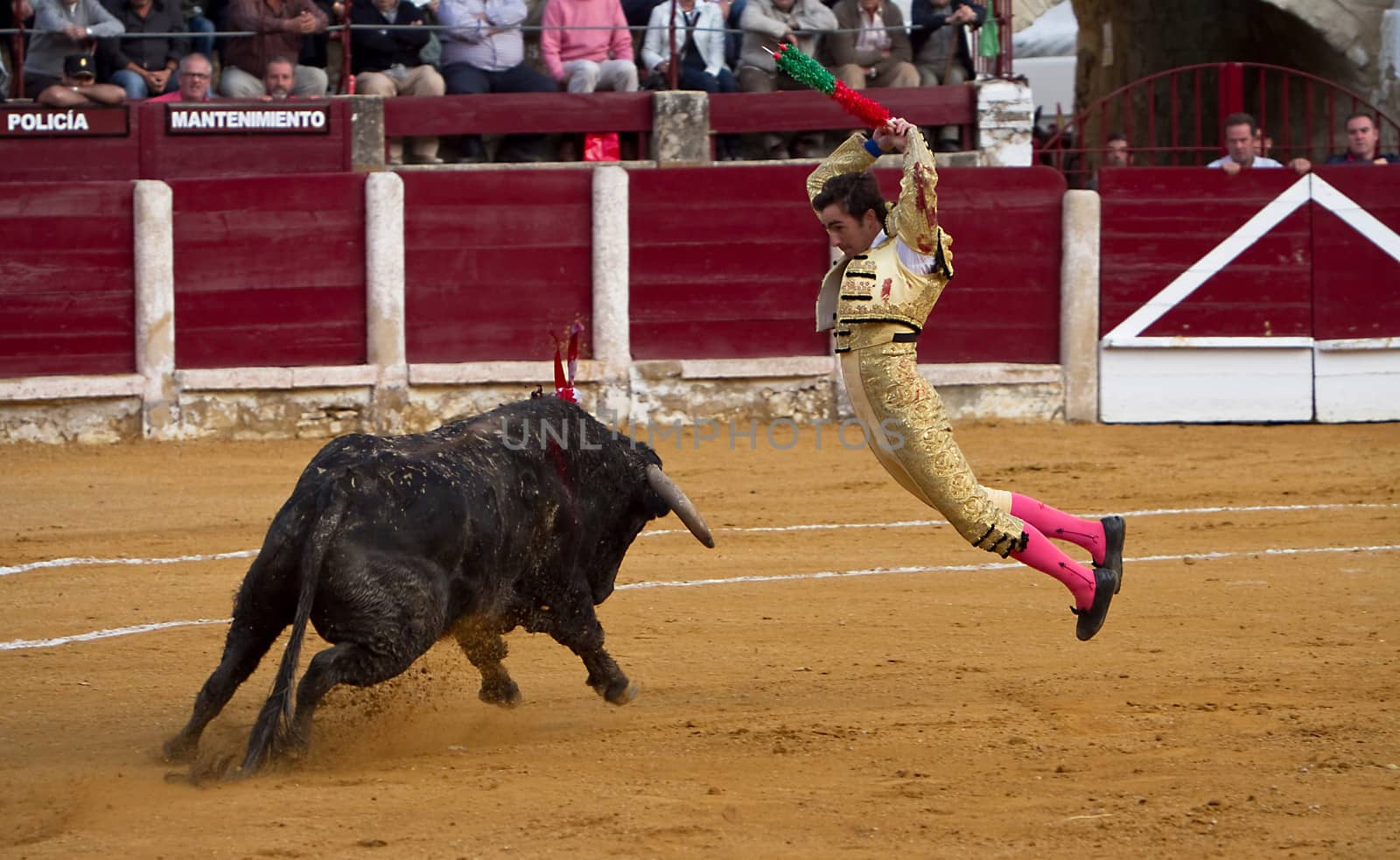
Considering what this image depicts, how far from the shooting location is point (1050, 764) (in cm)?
364

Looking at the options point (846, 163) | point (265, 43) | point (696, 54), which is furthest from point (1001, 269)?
point (846, 163)

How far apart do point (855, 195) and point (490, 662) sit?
54.5 inches

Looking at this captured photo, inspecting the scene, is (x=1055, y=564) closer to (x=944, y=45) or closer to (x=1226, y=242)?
(x=1226, y=242)

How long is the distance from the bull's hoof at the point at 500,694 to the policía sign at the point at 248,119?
5.52 metres

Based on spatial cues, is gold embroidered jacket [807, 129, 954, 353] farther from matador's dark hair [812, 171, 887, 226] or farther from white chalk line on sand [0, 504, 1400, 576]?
white chalk line on sand [0, 504, 1400, 576]

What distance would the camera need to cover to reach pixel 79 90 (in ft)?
28.7

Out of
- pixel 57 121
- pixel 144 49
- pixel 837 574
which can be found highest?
pixel 144 49

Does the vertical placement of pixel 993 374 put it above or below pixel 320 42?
below

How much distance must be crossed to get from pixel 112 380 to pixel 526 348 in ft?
6.80

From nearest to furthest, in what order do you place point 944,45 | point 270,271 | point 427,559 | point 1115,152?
point 427,559 < point 270,271 < point 1115,152 < point 944,45

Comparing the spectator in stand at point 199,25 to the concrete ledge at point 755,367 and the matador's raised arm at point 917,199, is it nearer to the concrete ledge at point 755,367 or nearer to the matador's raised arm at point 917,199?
the concrete ledge at point 755,367

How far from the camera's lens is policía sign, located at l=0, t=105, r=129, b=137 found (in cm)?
876

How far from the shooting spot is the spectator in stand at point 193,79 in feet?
29.1

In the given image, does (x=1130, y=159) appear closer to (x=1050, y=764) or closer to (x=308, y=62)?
(x=308, y=62)
